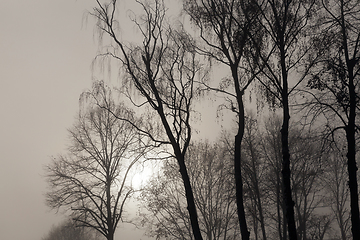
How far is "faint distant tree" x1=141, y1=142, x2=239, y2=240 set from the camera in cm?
2046

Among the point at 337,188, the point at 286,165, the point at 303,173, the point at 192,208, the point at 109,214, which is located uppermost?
the point at 337,188

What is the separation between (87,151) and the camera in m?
17.8

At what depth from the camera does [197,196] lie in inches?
838

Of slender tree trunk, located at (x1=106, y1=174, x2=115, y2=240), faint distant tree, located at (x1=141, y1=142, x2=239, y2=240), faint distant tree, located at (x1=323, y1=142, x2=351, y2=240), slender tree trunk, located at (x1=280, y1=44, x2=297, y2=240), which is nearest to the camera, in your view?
slender tree trunk, located at (x1=280, y1=44, x2=297, y2=240)

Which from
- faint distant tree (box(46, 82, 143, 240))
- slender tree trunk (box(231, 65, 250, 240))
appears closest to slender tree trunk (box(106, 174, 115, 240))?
faint distant tree (box(46, 82, 143, 240))

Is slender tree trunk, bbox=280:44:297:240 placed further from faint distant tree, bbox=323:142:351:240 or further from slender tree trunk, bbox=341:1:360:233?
faint distant tree, bbox=323:142:351:240

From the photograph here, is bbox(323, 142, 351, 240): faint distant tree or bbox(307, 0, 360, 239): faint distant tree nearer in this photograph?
bbox(307, 0, 360, 239): faint distant tree

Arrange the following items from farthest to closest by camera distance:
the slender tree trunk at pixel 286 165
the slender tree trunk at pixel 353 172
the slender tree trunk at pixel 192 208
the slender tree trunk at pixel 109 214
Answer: the slender tree trunk at pixel 109 214, the slender tree trunk at pixel 192 208, the slender tree trunk at pixel 353 172, the slender tree trunk at pixel 286 165

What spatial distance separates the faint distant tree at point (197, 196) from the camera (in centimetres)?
2046

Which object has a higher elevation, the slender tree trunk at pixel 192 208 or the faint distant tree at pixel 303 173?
the faint distant tree at pixel 303 173

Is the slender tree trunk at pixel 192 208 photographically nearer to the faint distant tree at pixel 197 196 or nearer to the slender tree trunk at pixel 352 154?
the slender tree trunk at pixel 352 154

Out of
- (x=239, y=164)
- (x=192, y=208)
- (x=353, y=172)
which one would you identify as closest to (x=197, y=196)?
(x=192, y=208)

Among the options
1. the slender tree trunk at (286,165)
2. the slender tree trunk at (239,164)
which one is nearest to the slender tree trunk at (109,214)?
the slender tree trunk at (239,164)

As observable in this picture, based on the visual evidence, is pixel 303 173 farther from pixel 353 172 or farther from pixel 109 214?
pixel 109 214
